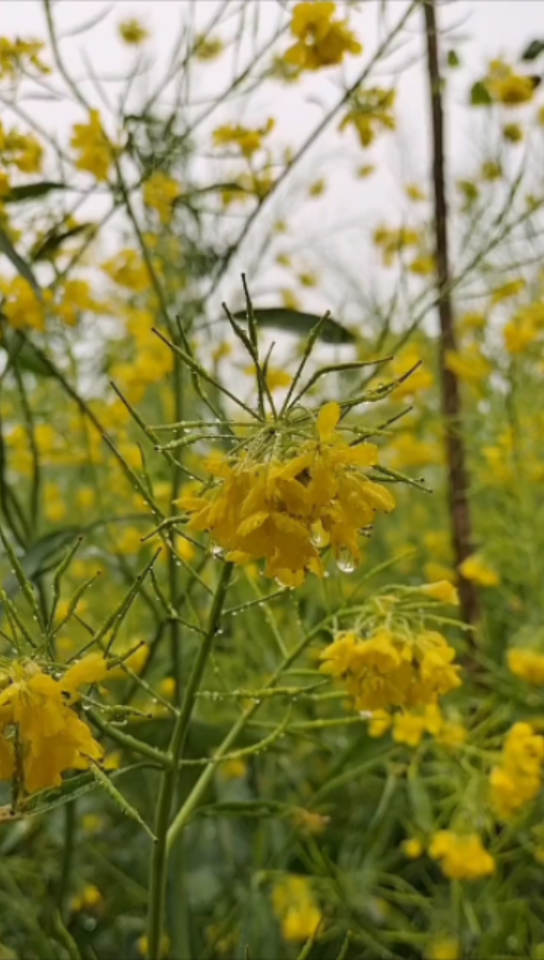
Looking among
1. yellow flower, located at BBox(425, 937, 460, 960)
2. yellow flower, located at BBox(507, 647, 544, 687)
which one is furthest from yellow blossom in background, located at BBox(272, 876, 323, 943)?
yellow flower, located at BBox(507, 647, 544, 687)

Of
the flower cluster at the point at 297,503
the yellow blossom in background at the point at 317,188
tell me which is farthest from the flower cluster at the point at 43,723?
the yellow blossom in background at the point at 317,188

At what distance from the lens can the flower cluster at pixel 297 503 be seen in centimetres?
27

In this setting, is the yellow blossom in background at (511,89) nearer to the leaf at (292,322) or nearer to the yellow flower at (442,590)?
the leaf at (292,322)

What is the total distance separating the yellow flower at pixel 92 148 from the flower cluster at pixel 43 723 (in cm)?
41

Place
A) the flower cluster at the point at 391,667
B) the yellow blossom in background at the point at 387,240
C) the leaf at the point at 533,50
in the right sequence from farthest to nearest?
the yellow blossom in background at the point at 387,240
the leaf at the point at 533,50
the flower cluster at the point at 391,667

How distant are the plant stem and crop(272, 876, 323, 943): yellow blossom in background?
0.90ft

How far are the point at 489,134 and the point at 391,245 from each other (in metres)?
0.13

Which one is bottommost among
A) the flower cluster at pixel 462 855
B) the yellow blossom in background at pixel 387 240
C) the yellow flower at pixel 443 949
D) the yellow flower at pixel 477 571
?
the yellow flower at pixel 443 949

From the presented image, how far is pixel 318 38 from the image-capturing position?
597 millimetres

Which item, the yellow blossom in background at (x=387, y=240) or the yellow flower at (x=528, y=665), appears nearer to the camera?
the yellow flower at (x=528, y=665)

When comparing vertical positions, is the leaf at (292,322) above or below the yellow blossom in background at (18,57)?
below

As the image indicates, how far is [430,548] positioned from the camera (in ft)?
3.58

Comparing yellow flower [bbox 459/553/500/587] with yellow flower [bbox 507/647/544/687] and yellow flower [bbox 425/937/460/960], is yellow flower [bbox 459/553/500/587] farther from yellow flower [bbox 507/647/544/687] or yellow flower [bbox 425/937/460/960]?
yellow flower [bbox 425/937/460/960]

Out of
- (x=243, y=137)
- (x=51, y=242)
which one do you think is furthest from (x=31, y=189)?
(x=243, y=137)
